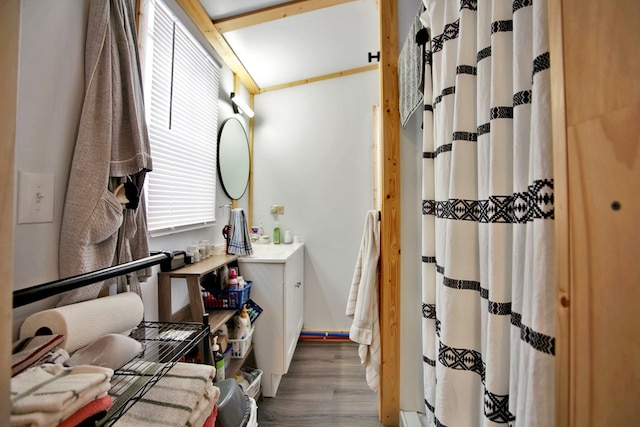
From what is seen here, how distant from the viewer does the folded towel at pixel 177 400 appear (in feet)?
1.94

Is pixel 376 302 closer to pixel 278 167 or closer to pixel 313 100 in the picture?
pixel 278 167

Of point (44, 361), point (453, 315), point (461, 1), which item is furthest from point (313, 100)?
point (44, 361)

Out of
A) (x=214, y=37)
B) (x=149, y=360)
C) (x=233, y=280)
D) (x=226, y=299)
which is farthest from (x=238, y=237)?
(x=214, y=37)

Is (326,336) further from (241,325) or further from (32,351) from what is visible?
(32,351)

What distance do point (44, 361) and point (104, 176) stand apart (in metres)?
0.53

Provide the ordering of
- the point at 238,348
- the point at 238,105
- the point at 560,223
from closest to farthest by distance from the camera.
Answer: the point at 560,223
the point at 238,348
the point at 238,105

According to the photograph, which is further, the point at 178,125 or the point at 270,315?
the point at 270,315

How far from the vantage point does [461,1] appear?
0.70m

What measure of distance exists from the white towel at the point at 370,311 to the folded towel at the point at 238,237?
874 millimetres

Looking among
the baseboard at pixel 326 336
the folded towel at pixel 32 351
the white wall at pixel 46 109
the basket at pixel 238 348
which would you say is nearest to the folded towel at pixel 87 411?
the folded towel at pixel 32 351

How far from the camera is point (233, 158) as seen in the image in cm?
217

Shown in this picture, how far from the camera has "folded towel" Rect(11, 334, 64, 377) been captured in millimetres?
471

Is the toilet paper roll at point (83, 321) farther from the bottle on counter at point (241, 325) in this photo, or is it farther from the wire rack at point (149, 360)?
the bottle on counter at point (241, 325)

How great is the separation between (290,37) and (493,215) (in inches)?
80.4
